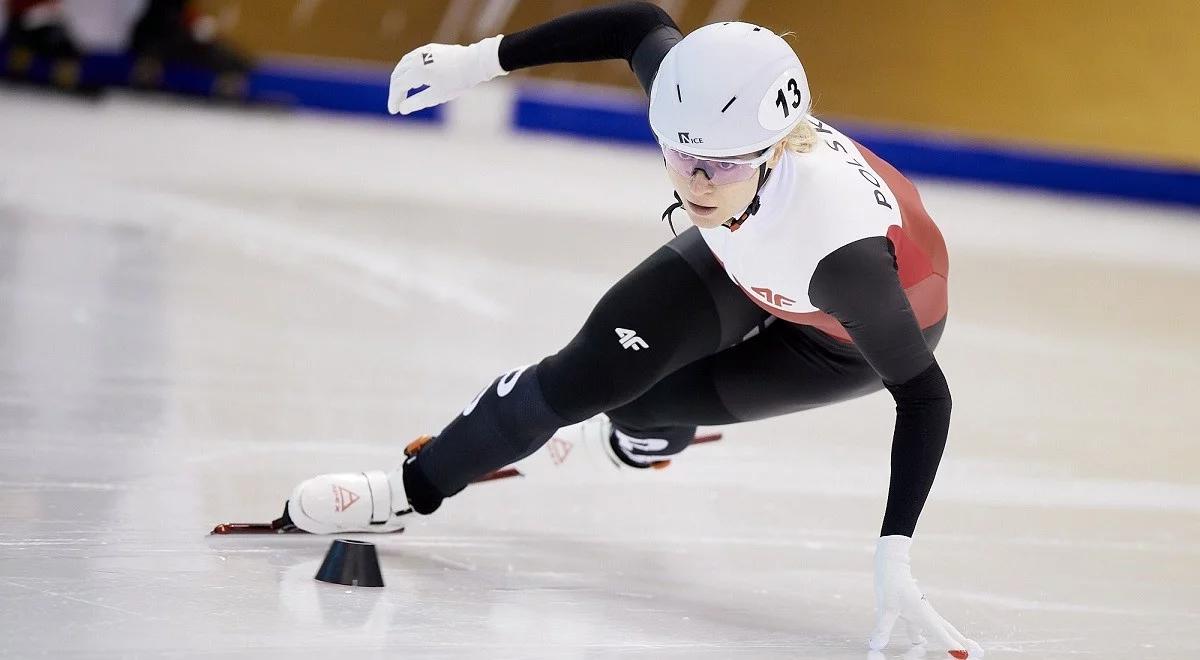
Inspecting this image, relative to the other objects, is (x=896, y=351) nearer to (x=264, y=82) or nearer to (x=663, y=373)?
(x=663, y=373)

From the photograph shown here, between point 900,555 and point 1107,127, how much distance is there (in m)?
9.81

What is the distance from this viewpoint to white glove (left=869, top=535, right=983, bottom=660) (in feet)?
7.38

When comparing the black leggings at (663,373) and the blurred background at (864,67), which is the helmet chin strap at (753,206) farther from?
the blurred background at (864,67)

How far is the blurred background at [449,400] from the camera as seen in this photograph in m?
2.39

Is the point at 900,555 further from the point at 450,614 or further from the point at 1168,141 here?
the point at 1168,141

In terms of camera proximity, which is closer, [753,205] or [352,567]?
[753,205]

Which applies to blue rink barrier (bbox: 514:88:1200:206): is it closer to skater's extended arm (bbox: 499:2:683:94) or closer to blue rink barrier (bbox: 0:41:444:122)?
blue rink barrier (bbox: 0:41:444:122)

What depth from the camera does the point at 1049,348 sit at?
521cm

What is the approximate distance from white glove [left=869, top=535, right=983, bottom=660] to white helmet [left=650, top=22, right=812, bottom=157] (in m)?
0.65

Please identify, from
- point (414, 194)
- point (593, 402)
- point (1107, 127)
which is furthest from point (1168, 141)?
point (593, 402)

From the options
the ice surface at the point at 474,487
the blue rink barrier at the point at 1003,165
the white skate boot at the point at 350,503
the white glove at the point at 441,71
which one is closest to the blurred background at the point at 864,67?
the blue rink barrier at the point at 1003,165

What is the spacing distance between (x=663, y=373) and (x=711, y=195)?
1.36 feet

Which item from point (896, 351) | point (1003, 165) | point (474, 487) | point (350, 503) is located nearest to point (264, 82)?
point (1003, 165)

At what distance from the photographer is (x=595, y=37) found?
2.68m
